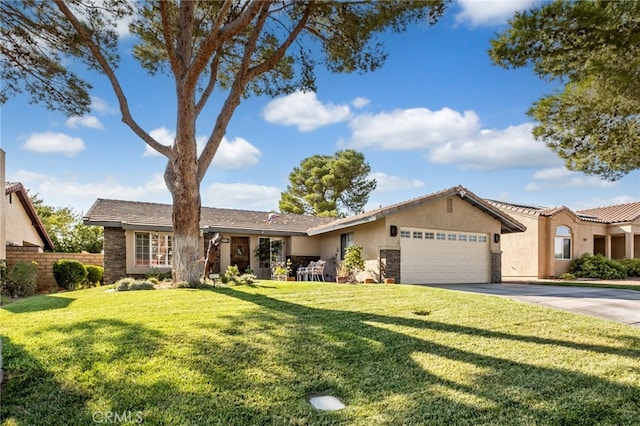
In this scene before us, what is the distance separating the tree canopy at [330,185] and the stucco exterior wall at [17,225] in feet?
56.7

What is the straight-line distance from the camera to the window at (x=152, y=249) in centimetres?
1599

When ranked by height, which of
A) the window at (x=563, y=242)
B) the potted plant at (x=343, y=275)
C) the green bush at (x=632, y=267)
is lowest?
the green bush at (x=632, y=267)

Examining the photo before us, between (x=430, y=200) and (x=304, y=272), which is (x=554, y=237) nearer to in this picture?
(x=430, y=200)

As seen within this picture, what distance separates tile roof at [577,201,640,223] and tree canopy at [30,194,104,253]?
30620 millimetres

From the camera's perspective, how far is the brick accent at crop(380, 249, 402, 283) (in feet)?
48.9

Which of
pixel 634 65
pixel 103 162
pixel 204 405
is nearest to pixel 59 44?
pixel 103 162

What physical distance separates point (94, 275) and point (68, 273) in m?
1.30

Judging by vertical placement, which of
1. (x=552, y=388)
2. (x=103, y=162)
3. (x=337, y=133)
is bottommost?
(x=552, y=388)

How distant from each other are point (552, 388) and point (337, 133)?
1560cm

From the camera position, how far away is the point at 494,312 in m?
7.79

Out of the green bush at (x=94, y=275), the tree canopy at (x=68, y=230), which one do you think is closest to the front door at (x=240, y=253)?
the green bush at (x=94, y=275)

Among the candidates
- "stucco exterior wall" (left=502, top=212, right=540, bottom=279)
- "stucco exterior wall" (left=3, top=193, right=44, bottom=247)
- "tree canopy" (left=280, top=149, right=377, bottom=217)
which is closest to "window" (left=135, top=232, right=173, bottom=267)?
"stucco exterior wall" (left=3, top=193, right=44, bottom=247)

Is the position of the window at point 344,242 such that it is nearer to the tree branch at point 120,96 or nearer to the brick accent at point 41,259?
the tree branch at point 120,96

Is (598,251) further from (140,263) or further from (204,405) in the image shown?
(204,405)
